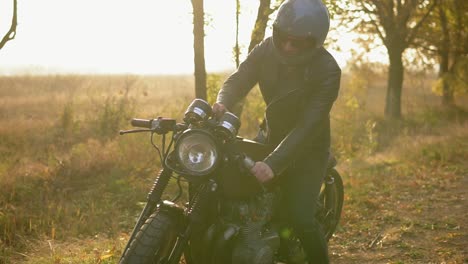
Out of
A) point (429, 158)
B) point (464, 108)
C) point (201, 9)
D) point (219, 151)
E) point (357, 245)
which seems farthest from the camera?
point (464, 108)

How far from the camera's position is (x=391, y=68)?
72.9 ft

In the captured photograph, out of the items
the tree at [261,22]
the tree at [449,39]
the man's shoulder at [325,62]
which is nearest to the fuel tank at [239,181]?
the man's shoulder at [325,62]

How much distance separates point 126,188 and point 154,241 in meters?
5.52

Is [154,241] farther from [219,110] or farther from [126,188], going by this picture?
[126,188]

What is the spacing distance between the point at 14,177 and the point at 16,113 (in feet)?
27.0

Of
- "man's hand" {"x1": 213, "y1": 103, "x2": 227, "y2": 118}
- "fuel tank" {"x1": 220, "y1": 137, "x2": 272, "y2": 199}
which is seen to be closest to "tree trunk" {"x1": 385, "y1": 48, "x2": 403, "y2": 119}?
"fuel tank" {"x1": 220, "y1": 137, "x2": 272, "y2": 199}

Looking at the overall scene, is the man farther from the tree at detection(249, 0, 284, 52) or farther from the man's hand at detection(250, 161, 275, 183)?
the tree at detection(249, 0, 284, 52)

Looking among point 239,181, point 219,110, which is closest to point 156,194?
point 239,181

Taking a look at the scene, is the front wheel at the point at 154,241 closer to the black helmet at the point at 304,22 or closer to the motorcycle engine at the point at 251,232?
the motorcycle engine at the point at 251,232

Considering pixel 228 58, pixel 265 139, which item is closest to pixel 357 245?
pixel 265 139

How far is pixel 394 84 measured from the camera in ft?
74.2

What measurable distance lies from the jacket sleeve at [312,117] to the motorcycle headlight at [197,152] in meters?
0.57

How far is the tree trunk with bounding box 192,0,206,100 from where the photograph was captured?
31.6 ft

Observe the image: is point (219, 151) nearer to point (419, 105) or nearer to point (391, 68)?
point (391, 68)
